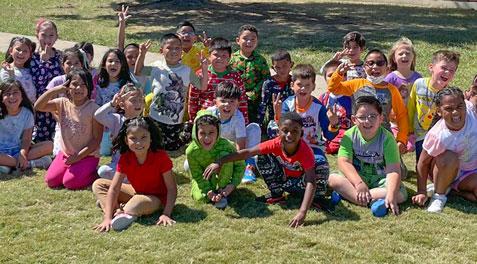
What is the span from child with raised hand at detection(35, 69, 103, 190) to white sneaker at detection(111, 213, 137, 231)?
1.06 metres

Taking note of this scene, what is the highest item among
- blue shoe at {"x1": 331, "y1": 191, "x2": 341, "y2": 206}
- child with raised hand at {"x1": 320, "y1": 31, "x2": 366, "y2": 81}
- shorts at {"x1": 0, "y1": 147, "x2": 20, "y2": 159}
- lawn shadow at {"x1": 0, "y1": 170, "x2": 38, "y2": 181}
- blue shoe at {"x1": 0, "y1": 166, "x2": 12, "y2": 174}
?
child with raised hand at {"x1": 320, "y1": 31, "x2": 366, "y2": 81}

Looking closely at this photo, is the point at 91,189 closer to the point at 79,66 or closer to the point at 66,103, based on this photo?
the point at 66,103

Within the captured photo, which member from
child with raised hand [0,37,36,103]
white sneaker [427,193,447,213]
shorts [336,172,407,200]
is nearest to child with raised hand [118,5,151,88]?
child with raised hand [0,37,36,103]

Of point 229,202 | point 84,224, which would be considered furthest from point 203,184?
point 84,224

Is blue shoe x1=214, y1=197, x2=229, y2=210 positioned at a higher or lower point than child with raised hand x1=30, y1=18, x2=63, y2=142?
lower

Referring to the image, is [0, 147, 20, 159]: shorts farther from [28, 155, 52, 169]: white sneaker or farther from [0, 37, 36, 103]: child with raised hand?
[0, 37, 36, 103]: child with raised hand

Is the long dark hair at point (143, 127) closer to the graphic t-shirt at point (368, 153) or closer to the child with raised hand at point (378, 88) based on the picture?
the graphic t-shirt at point (368, 153)

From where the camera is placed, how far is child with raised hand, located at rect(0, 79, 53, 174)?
246 inches

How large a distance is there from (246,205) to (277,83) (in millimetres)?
1918

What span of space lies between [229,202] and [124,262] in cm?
138

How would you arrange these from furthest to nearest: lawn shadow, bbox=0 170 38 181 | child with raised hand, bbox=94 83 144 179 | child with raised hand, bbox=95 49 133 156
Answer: child with raised hand, bbox=95 49 133 156
lawn shadow, bbox=0 170 38 181
child with raised hand, bbox=94 83 144 179

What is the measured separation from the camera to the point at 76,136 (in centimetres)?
584

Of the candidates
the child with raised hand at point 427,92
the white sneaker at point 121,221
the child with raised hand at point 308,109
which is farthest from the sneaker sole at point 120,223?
the child with raised hand at point 427,92

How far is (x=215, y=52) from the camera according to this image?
6871 millimetres
